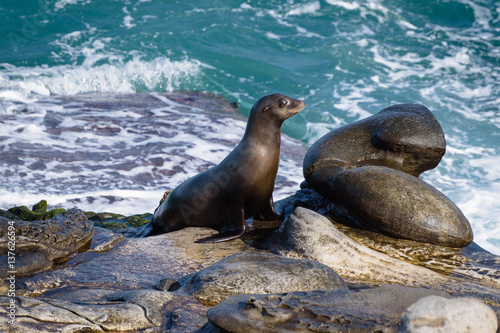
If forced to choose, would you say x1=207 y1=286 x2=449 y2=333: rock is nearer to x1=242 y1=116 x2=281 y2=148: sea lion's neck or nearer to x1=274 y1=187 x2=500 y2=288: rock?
x1=274 y1=187 x2=500 y2=288: rock

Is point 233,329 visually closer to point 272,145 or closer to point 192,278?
point 192,278

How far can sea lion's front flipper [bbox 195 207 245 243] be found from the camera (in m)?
4.97

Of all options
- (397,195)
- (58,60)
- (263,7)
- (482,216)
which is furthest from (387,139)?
(263,7)

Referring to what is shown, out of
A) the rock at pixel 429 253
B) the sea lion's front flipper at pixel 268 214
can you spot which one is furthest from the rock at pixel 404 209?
the sea lion's front flipper at pixel 268 214

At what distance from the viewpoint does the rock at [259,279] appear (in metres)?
3.62

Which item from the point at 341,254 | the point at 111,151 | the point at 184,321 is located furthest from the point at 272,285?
the point at 111,151

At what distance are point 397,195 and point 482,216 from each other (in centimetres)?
417

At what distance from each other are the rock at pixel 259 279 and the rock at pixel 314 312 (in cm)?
59

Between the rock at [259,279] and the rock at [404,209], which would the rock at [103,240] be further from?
the rock at [404,209]

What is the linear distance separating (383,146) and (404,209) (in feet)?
3.79

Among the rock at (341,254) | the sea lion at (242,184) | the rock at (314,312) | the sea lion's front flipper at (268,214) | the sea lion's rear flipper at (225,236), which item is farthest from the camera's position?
the sea lion's front flipper at (268,214)

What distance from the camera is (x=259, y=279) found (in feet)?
12.0

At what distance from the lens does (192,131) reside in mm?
10891

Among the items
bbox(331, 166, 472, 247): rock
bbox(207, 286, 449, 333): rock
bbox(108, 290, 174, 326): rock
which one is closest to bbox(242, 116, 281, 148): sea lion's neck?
bbox(331, 166, 472, 247): rock
